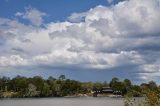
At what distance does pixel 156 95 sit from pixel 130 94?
1166mm

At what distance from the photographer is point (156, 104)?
14.6 metres

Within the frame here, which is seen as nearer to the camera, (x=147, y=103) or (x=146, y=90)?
(x=147, y=103)

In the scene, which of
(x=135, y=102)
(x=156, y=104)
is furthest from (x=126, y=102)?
(x=156, y=104)

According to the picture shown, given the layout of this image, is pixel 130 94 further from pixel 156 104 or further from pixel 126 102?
pixel 156 104

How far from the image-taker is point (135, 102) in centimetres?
1595

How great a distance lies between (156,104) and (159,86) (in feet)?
7.22

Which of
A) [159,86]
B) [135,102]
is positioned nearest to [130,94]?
[135,102]

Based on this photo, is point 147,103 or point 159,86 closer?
point 147,103

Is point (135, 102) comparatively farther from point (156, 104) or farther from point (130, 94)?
point (156, 104)

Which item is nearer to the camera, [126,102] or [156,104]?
[156,104]

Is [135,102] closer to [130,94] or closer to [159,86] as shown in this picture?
[130,94]

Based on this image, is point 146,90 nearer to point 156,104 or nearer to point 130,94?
point 130,94

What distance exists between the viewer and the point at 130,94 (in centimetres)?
1619

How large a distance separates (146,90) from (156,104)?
6.11 ft
